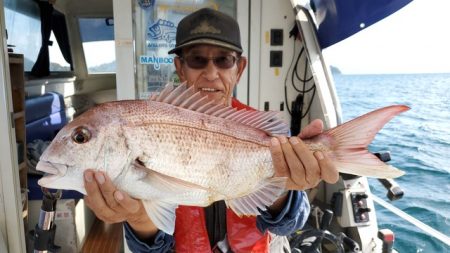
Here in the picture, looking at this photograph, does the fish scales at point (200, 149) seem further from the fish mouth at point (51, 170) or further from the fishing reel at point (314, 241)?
the fishing reel at point (314, 241)

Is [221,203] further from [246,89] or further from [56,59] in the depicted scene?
[56,59]

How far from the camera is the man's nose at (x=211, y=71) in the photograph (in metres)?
1.63

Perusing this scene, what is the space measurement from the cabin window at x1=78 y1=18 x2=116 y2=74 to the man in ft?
15.2

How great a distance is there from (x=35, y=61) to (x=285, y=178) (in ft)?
15.6

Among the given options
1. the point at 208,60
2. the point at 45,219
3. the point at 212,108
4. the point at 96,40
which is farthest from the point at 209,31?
the point at 96,40

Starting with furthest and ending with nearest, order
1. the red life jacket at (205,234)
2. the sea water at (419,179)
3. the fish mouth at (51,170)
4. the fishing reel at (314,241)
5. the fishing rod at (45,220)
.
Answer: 1. the sea water at (419,179)
2. the fishing reel at (314,241)
3. the fishing rod at (45,220)
4. the red life jacket at (205,234)
5. the fish mouth at (51,170)

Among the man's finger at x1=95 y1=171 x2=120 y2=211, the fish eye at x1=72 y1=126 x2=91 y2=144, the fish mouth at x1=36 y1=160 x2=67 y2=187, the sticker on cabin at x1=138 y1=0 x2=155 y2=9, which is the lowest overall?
the man's finger at x1=95 y1=171 x2=120 y2=211

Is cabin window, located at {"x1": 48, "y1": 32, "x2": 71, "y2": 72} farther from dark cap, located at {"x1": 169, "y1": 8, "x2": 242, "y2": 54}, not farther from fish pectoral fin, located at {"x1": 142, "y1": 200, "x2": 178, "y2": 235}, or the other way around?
fish pectoral fin, located at {"x1": 142, "y1": 200, "x2": 178, "y2": 235}

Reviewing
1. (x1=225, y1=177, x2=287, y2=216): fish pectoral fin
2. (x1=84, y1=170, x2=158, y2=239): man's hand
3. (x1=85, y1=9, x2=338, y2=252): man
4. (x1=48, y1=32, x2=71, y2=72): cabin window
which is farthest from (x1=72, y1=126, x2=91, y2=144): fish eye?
(x1=48, y1=32, x2=71, y2=72): cabin window

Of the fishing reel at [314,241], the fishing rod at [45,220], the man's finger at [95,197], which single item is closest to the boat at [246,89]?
the fishing reel at [314,241]

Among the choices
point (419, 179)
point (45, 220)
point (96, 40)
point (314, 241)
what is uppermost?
point (96, 40)

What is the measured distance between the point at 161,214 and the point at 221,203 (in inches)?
27.5

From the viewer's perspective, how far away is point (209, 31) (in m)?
1.55

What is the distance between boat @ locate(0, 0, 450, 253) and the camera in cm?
266
